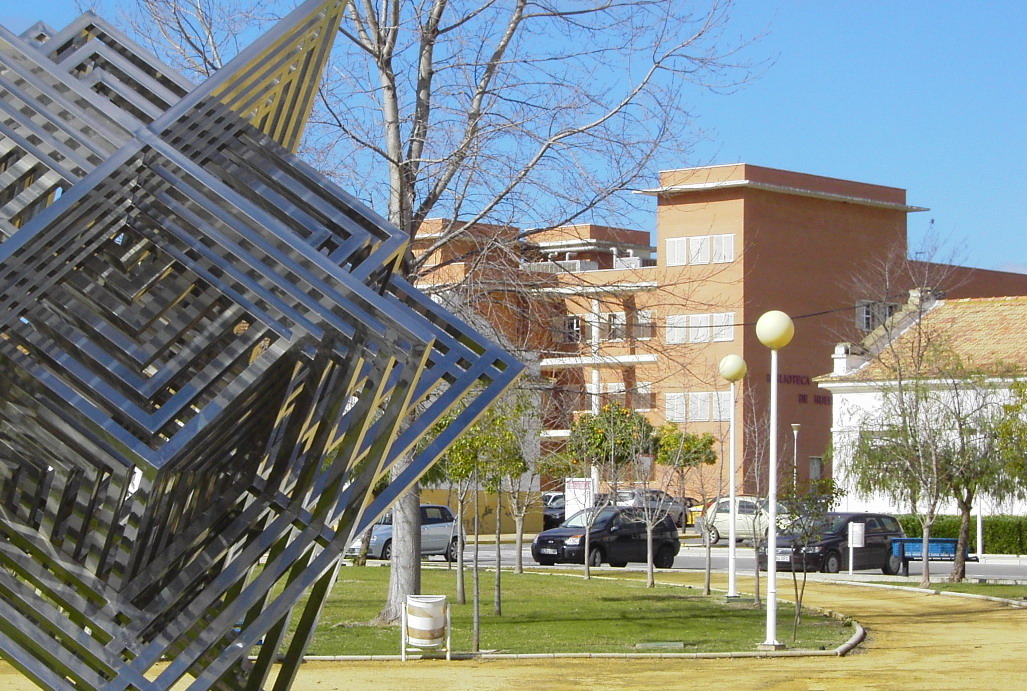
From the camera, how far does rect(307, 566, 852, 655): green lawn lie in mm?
17438

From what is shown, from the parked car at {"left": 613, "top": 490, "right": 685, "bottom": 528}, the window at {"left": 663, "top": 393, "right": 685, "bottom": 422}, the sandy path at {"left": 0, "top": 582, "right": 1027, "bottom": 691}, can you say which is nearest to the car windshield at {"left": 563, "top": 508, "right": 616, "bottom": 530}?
the parked car at {"left": 613, "top": 490, "right": 685, "bottom": 528}

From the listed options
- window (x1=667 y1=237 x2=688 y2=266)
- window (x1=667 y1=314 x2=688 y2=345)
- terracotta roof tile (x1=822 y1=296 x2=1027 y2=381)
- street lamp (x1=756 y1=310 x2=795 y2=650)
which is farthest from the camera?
window (x1=667 y1=237 x2=688 y2=266)

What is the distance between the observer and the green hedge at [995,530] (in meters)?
40.5

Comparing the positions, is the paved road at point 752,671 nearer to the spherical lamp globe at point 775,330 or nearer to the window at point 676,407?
the spherical lamp globe at point 775,330

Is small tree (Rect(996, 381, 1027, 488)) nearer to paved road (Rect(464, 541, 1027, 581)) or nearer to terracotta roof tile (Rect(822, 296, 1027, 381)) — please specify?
paved road (Rect(464, 541, 1027, 581))

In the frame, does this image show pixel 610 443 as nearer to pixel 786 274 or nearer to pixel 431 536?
pixel 431 536

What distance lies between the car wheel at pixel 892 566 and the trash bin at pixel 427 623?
19558mm

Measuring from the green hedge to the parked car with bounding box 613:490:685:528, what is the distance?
A: 6.88 metres

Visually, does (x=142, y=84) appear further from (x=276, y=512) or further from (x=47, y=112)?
(x=276, y=512)

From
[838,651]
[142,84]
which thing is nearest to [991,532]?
[838,651]

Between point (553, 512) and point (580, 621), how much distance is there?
3129cm

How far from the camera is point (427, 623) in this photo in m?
16.1

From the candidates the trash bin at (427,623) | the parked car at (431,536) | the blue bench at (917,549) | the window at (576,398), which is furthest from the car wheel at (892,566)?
the trash bin at (427,623)

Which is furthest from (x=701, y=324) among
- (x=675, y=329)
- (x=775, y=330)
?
(x=775, y=330)
